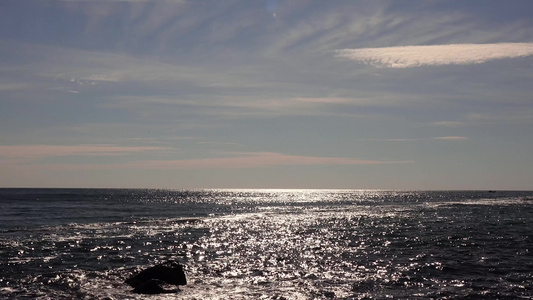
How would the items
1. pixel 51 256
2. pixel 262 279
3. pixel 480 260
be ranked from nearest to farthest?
pixel 262 279
pixel 480 260
pixel 51 256

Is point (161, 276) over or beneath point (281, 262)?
over

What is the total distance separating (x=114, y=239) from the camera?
1903 inches

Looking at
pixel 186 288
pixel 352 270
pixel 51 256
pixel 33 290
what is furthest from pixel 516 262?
pixel 51 256

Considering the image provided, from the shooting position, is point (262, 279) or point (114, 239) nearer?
point (262, 279)

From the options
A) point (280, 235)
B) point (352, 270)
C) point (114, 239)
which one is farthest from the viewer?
point (280, 235)

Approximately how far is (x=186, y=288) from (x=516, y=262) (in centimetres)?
2274

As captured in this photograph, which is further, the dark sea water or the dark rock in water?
the dark rock in water

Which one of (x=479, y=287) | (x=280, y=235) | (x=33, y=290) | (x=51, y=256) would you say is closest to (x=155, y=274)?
(x=33, y=290)

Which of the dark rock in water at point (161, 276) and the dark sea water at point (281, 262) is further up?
the dark rock in water at point (161, 276)

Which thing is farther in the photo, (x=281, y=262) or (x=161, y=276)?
(x=281, y=262)

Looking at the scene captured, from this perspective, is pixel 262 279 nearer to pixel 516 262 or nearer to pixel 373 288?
pixel 373 288

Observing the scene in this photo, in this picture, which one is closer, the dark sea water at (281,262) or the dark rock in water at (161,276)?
the dark sea water at (281,262)

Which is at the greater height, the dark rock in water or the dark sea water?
the dark rock in water

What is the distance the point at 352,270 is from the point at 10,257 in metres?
24.9
